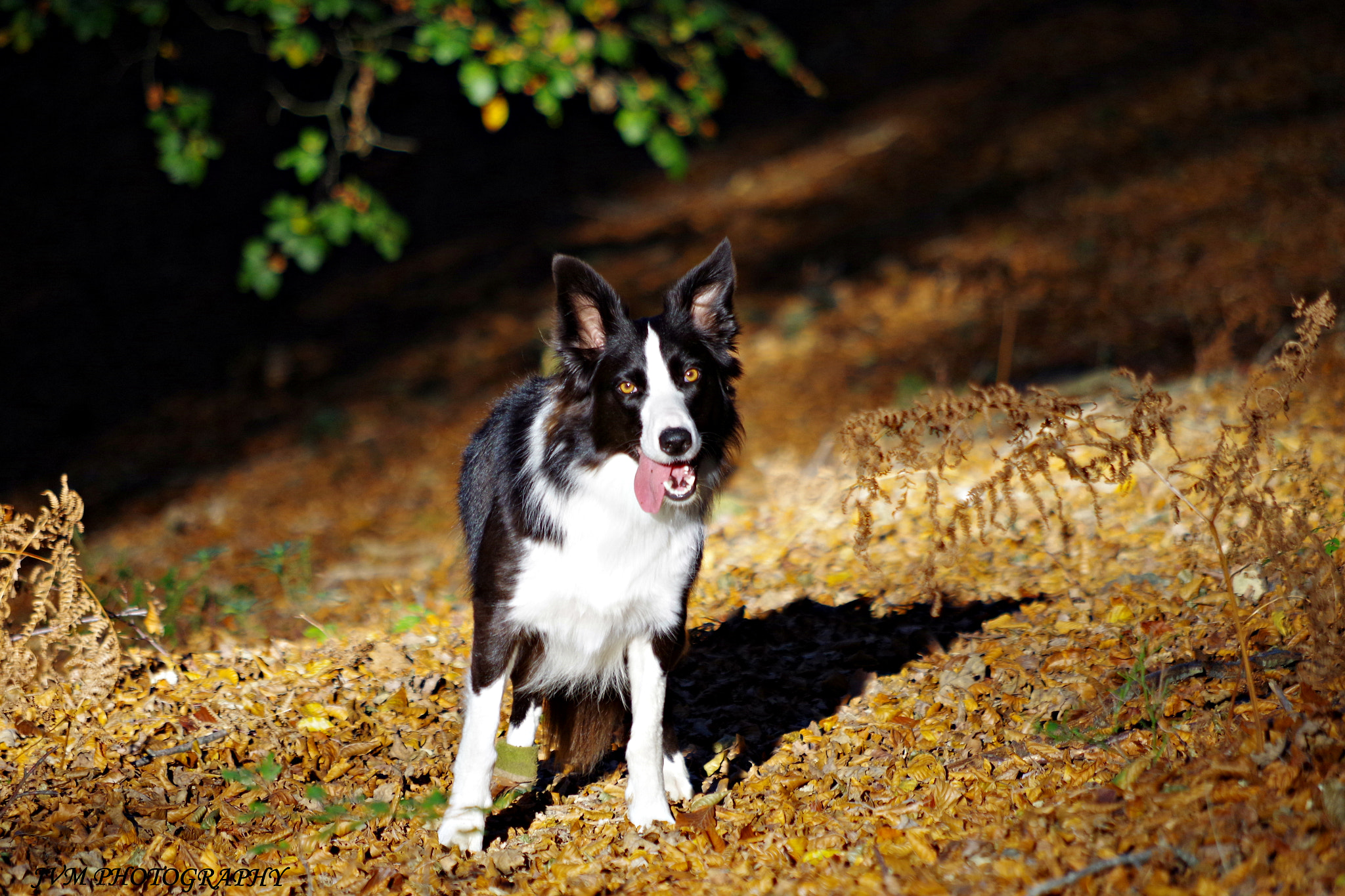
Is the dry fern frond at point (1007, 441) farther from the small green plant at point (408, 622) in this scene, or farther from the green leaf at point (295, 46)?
the green leaf at point (295, 46)

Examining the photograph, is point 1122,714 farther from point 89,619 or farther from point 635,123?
point 89,619

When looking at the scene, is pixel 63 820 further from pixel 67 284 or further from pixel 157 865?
pixel 67 284

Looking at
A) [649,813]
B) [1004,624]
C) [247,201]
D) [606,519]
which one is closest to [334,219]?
[606,519]

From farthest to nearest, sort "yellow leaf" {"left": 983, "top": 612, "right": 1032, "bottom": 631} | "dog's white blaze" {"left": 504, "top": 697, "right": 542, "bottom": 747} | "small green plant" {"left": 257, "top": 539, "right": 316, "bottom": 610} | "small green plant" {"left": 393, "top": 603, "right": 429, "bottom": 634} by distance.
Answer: "small green plant" {"left": 257, "top": 539, "right": 316, "bottom": 610}, "small green plant" {"left": 393, "top": 603, "right": 429, "bottom": 634}, "yellow leaf" {"left": 983, "top": 612, "right": 1032, "bottom": 631}, "dog's white blaze" {"left": 504, "top": 697, "right": 542, "bottom": 747}

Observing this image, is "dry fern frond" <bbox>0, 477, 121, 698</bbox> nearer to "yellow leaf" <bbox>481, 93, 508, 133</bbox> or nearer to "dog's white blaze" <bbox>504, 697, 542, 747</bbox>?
"dog's white blaze" <bbox>504, 697, 542, 747</bbox>

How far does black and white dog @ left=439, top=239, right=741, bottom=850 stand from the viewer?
3.87 meters

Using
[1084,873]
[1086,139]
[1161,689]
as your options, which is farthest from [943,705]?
[1086,139]

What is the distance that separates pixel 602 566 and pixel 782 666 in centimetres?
178

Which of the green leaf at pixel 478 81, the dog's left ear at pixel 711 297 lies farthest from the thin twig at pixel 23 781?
the green leaf at pixel 478 81

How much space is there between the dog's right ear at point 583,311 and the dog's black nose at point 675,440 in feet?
1.85

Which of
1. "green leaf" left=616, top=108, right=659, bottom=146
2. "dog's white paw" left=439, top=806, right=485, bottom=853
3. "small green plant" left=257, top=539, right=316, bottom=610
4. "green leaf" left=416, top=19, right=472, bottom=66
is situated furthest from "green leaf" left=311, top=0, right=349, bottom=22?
"dog's white paw" left=439, top=806, right=485, bottom=853

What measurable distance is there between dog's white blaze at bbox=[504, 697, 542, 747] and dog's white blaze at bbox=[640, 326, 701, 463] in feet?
4.97

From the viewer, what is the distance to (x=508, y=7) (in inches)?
256

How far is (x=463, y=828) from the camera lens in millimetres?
3834
